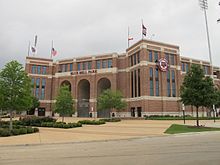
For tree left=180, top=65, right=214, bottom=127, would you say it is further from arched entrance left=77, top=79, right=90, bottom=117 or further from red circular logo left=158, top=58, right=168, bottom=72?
arched entrance left=77, top=79, right=90, bottom=117

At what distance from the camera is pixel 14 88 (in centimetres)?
2067

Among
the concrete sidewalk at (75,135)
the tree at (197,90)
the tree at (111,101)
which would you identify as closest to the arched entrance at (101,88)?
the tree at (111,101)

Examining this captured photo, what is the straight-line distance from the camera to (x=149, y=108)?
5194 centimetres

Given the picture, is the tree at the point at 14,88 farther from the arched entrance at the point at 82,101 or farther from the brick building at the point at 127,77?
the arched entrance at the point at 82,101

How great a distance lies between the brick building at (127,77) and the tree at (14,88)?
28.3 metres

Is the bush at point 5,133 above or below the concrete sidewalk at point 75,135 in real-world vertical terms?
above

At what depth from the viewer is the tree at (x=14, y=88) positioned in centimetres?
2059

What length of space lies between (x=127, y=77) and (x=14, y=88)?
144ft

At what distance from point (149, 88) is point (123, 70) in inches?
515

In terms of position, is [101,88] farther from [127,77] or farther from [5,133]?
[5,133]

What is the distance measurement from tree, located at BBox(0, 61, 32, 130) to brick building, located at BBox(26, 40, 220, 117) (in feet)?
92.9

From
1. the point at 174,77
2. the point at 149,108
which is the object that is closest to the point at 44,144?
the point at 149,108

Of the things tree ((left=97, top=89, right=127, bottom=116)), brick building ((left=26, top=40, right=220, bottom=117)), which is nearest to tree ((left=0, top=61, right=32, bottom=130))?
tree ((left=97, top=89, right=127, bottom=116))

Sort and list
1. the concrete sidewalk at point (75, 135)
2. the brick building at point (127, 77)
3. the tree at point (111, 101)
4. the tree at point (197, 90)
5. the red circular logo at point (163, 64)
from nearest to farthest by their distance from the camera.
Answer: the concrete sidewalk at point (75, 135)
the tree at point (197, 90)
the tree at point (111, 101)
the brick building at point (127, 77)
the red circular logo at point (163, 64)
